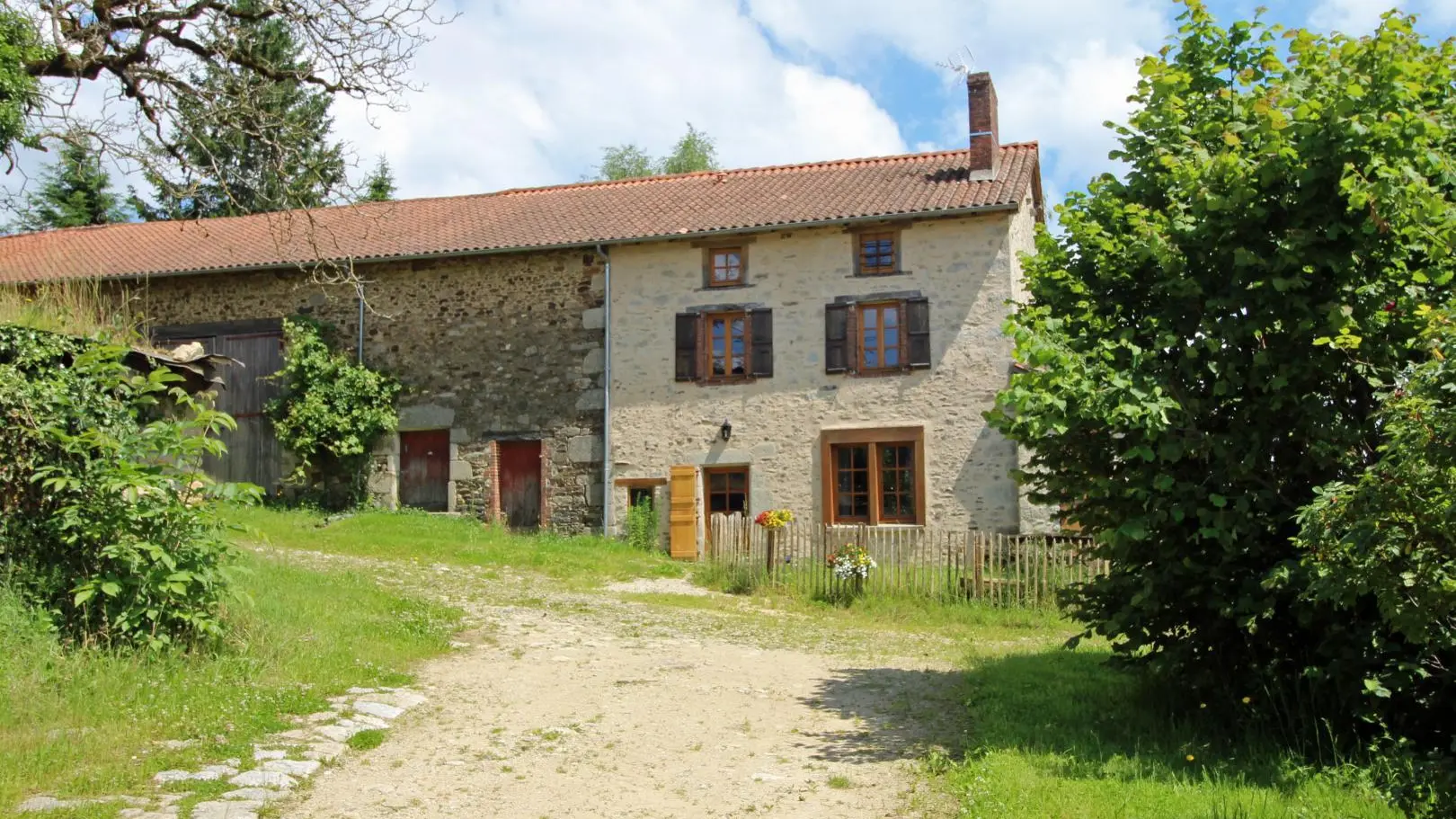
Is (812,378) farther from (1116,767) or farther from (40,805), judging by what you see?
(40,805)

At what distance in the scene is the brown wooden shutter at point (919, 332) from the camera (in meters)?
17.7

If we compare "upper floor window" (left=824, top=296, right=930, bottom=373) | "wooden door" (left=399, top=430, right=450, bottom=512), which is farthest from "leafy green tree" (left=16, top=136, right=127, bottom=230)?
"upper floor window" (left=824, top=296, right=930, bottom=373)

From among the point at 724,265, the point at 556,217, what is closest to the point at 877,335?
the point at 724,265

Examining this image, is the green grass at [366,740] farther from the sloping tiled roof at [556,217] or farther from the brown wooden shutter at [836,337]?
the sloping tiled roof at [556,217]

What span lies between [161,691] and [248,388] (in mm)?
14508

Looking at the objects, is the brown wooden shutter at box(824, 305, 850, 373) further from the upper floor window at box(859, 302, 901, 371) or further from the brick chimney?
the brick chimney

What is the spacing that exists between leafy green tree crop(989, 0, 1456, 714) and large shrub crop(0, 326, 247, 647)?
5.29 meters

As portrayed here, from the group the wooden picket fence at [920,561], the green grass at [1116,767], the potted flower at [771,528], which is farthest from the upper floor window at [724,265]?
the green grass at [1116,767]

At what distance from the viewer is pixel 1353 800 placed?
5559 mm

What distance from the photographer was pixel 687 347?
61.8 feet

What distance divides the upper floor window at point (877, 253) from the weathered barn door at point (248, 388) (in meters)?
10.1

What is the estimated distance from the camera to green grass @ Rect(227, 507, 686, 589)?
1560 centimetres

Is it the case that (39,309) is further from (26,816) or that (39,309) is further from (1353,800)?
(1353,800)

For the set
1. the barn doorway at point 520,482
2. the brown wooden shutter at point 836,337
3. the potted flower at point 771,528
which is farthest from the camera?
the barn doorway at point 520,482
